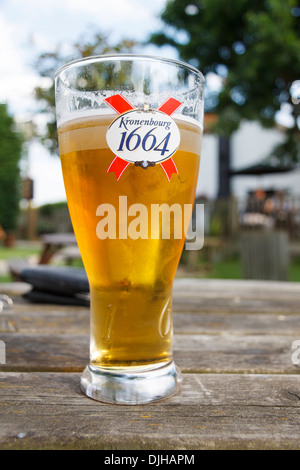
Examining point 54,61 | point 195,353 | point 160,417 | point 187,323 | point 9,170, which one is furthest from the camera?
point 9,170

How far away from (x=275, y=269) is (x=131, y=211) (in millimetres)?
3306

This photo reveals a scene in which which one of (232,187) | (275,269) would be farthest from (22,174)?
(275,269)

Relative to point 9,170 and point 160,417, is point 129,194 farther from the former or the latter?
point 9,170

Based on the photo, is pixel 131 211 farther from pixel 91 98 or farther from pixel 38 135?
pixel 38 135

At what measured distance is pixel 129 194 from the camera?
523mm

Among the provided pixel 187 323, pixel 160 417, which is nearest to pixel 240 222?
pixel 187 323

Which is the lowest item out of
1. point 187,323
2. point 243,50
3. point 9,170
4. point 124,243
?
point 187,323

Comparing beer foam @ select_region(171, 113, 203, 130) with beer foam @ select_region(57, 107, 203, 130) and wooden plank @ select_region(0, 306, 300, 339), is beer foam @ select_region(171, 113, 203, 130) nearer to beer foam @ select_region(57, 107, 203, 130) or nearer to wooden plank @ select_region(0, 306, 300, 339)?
beer foam @ select_region(57, 107, 203, 130)

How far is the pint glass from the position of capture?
0.52 metres

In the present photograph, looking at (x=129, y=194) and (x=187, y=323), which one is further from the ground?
(x=129, y=194)

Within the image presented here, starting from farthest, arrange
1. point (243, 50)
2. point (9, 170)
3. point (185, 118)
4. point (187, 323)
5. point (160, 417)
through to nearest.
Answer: point (9, 170), point (243, 50), point (187, 323), point (185, 118), point (160, 417)

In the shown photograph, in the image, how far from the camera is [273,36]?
24.7 ft

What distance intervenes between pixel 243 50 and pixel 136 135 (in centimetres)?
971

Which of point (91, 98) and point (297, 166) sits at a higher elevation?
point (297, 166)
